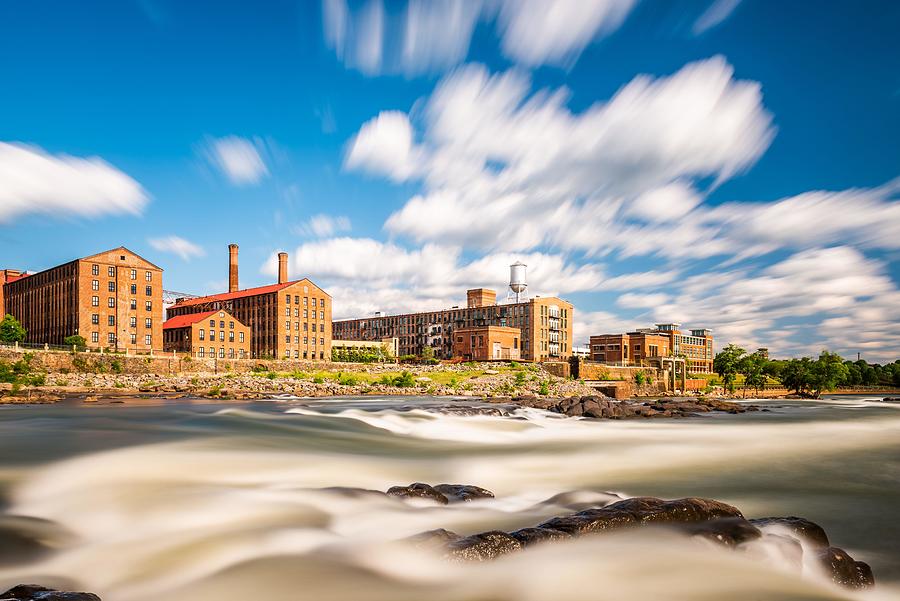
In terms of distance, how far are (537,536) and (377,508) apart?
10.5 feet

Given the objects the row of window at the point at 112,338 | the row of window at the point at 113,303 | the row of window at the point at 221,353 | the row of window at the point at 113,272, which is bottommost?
the row of window at the point at 221,353

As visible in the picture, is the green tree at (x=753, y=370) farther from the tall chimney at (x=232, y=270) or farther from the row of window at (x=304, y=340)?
the tall chimney at (x=232, y=270)

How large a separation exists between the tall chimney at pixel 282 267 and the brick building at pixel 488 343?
132ft

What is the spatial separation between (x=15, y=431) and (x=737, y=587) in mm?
21744

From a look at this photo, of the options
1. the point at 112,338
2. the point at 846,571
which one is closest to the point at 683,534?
the point at 846,571

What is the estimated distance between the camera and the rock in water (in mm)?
5453

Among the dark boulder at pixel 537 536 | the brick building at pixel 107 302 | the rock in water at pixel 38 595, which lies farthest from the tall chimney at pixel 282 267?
the rock in water at pixel 38 595

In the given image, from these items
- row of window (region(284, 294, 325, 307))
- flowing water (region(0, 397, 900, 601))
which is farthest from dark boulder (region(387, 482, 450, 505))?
row of window (region(284, 294, 325, 307))

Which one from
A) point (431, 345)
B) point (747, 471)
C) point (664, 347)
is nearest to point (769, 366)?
point (664, 347)

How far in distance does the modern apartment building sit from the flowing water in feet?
374

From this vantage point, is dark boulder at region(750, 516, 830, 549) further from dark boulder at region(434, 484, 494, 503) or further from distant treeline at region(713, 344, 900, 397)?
distant treeline at region(713, 344, 900, 397)

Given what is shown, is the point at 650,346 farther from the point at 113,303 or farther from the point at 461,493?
the point at 461,493

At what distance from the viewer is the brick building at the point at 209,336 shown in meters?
90.1

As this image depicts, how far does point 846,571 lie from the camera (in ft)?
22.7
